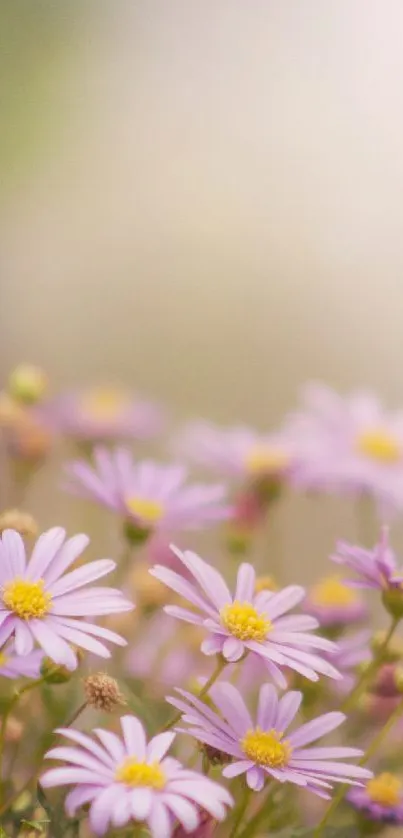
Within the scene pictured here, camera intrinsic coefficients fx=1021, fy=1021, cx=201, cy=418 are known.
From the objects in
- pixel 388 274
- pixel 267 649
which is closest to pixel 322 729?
pixel 267 649

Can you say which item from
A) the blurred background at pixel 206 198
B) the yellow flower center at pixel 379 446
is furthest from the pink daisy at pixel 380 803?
the blurred background at pixel 206 198

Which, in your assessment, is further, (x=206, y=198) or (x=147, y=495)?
(x=206, y=198)

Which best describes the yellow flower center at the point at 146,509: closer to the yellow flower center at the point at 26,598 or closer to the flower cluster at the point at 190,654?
the flower cluster at the point at 190,654

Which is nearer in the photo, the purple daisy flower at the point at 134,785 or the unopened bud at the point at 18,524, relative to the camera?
the purple daisy flower at the point at 134,785

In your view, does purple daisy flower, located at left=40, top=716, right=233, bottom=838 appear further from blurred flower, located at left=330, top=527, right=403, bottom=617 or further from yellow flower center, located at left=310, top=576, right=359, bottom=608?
yellow flower center, located at left=310, top=576, right=359, bottom=608

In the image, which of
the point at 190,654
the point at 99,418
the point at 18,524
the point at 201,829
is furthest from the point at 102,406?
the point at 201,829

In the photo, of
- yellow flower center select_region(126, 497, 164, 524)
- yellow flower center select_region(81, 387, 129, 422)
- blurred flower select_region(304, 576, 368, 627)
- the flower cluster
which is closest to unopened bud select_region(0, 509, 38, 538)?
the flower cluster

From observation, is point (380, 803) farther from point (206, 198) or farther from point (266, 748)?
point (206, 198)
